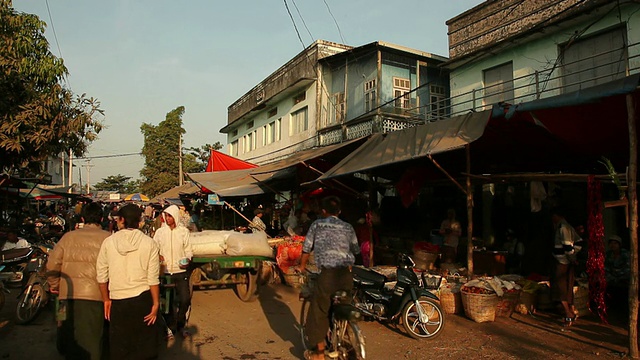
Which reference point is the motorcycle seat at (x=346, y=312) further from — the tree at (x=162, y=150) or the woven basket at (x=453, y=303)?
the tree at (x=162, y=150)

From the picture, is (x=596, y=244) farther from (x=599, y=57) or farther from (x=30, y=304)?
(x=30, y=304)

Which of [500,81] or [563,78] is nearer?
[563,78]

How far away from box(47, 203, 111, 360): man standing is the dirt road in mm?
1313

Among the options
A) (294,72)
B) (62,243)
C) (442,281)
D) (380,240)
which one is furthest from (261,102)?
(62,243)

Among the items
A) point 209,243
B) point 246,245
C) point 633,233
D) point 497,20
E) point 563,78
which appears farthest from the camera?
point 497,20

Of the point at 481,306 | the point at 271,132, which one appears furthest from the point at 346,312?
the point at 271,132

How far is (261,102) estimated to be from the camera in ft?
79.5

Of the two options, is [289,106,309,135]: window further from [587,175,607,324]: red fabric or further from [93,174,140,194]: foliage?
[93,174,140,194]: foliage

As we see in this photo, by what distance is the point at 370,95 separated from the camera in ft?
54.7

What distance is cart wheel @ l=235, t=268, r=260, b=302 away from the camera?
7871 millimetres

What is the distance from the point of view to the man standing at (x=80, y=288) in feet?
12.7

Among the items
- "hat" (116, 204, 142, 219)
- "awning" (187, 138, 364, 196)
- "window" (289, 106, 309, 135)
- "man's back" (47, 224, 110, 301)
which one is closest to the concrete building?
"awning" (187, 138, 364, 196)

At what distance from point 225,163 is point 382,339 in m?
12.7

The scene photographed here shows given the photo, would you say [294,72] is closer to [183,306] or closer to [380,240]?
[380,240]
